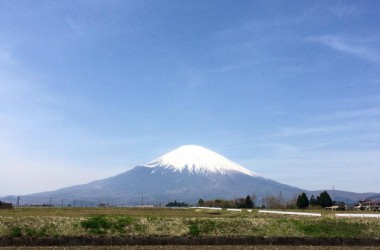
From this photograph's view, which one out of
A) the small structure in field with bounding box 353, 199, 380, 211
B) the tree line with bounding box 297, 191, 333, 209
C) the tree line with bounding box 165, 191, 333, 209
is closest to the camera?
the small structure in field with bounding box 353, 199, 380, 211

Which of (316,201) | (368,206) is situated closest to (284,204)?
(316,201)

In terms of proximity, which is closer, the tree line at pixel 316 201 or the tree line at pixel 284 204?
the tree line at pixel 316 201

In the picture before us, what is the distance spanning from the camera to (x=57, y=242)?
117ft

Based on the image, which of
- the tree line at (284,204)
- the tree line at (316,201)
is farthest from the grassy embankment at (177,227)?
the tree line at (284,204)

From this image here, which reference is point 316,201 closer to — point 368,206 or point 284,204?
point 284,204

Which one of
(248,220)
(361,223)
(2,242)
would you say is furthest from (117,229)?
(361,223)

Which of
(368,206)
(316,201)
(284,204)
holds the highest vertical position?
Answer: (316,201)

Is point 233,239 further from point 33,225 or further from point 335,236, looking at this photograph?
point 33,225

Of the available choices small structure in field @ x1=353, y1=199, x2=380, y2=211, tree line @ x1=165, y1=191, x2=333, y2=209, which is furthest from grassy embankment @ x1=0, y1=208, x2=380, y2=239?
tree line @ x1=165, y1=191, x2=333, y2=209

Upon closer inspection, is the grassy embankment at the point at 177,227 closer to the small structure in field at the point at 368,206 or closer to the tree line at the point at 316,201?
the tree line at the point at 316,201

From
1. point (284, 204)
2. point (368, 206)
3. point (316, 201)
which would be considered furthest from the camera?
point (284, 204)

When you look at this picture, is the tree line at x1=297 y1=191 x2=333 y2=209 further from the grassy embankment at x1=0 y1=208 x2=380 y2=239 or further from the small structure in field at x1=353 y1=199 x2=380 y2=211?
the grassy embankment at x1=0 y1=208 x2=380 y2=239

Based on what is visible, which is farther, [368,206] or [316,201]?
[316,201]

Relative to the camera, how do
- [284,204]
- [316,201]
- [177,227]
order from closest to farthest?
[177,227] → [316,201] → [284,204]
